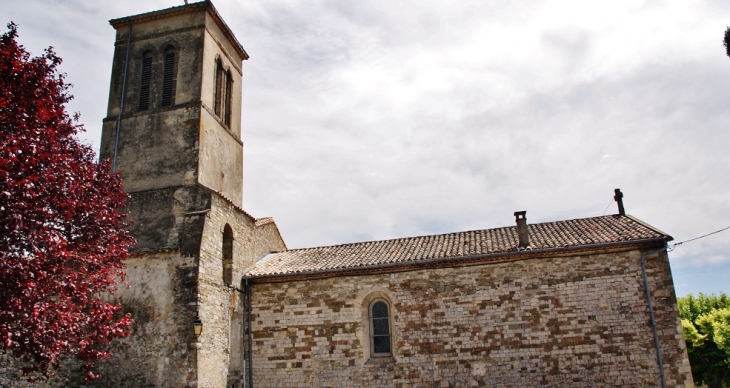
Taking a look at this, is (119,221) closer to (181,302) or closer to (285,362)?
(181,302)

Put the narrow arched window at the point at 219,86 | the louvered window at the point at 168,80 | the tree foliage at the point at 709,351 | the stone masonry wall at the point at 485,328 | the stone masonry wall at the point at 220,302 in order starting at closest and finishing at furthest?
the stone masonry wall at the point at 485,328, the stone masonry wall at the point at 220,302, the louvered window at the point at 168,80, the narrow arched window at the point at 219,86, the tree foliage at the point at 709,351

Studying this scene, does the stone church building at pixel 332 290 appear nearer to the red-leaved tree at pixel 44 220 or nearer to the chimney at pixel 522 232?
the chimney at pixel 522 232

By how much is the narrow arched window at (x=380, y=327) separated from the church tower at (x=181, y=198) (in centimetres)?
410

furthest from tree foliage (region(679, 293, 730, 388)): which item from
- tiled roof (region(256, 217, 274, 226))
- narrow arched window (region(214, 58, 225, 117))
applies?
narrow arched window (region(214, 58, 225, 117))

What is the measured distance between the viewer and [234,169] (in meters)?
20.2

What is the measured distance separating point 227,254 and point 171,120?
485cm

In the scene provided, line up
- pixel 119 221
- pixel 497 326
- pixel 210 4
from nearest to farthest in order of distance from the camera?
pixel 119 221, pixel 497 326, pixel 210 4

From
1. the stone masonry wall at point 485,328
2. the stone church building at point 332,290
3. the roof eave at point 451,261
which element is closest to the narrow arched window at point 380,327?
the stone church building at point 332,290

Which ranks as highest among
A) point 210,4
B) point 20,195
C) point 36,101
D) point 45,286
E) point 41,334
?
point 210,4

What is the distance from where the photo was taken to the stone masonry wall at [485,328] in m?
15.0

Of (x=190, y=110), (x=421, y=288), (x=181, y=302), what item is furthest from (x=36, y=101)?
(x=421, y=288)

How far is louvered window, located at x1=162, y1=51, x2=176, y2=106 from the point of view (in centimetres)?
1862

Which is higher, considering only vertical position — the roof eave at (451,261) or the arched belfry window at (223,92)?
the arched belfry window at (223,92)

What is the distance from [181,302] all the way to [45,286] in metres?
5.41
